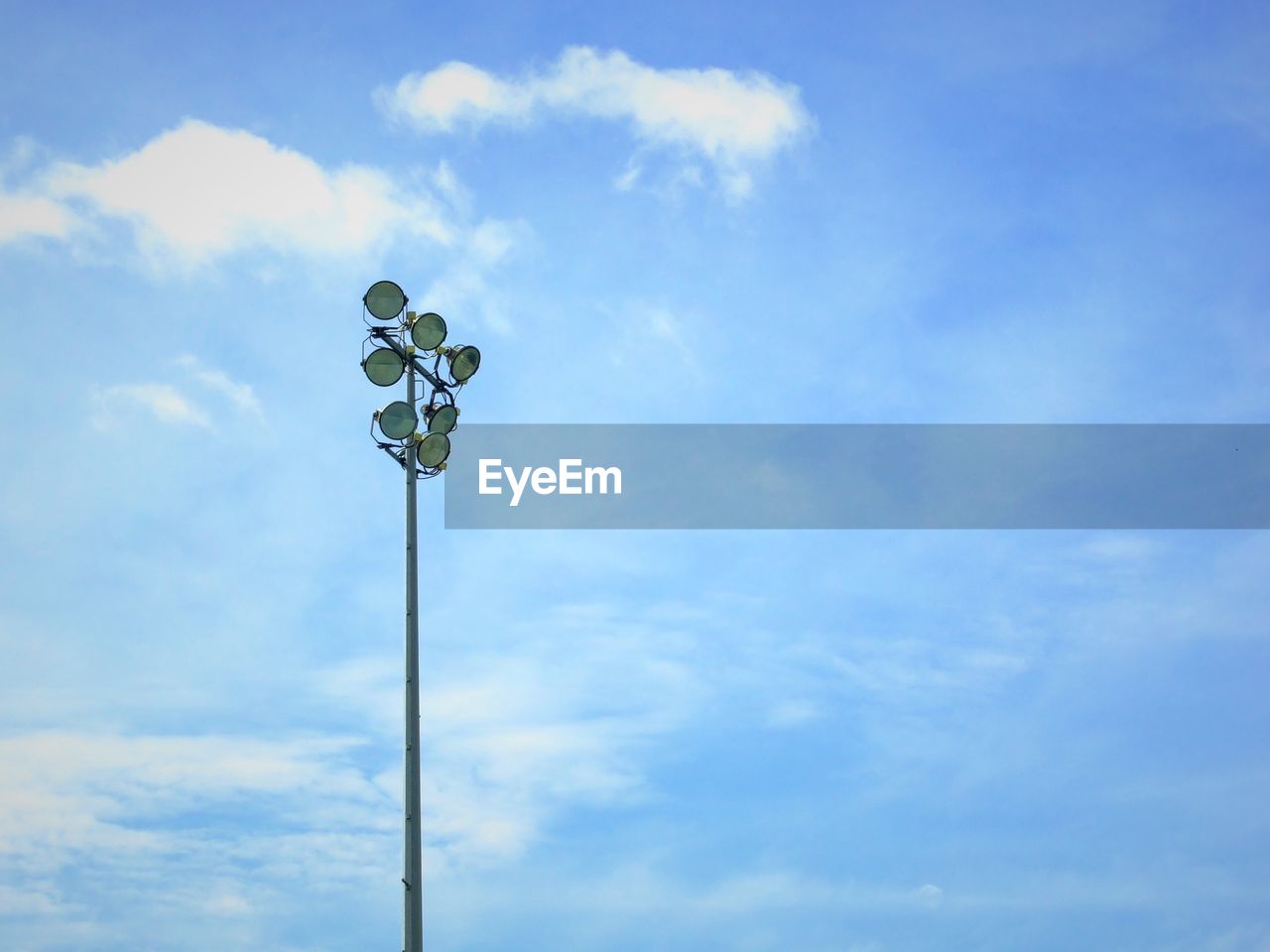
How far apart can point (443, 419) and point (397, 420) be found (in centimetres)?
70

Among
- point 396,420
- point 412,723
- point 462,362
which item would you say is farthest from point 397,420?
point 412,723

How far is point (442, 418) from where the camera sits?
16344 millimetres

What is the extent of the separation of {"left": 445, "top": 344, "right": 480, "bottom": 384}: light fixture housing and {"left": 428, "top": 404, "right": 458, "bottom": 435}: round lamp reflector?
0.44 meters

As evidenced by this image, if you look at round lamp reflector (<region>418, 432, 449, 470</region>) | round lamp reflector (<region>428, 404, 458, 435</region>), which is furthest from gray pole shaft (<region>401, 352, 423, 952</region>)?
round lamp reflector (<region>428, 404, 458, 435</region>)

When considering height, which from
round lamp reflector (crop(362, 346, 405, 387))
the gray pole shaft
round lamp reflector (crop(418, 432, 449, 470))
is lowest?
the gray pole shaft

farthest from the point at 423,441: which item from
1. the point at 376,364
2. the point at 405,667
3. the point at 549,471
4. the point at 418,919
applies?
the point at 549,471

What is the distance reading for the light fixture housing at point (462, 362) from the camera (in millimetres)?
16453

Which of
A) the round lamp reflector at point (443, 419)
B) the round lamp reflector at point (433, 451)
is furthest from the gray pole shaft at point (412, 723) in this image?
the round lamp reflector at point (443, 419)

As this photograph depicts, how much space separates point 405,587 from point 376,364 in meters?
2.94

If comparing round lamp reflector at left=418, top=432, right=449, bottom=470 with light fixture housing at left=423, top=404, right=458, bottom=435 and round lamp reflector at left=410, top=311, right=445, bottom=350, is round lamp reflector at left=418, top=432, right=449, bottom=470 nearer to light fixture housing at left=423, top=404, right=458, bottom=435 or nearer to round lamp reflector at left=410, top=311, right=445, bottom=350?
light fixture housing at left=423, top=404, right=458, bottom=435

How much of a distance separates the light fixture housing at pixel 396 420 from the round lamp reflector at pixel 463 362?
938 millimetres

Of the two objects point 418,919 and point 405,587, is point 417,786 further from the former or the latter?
point 405,587

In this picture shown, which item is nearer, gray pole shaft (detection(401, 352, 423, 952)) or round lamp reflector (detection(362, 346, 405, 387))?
gray pole shaft (detection(401, 352, 423, 952))

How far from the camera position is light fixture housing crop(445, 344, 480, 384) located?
1645 cm
